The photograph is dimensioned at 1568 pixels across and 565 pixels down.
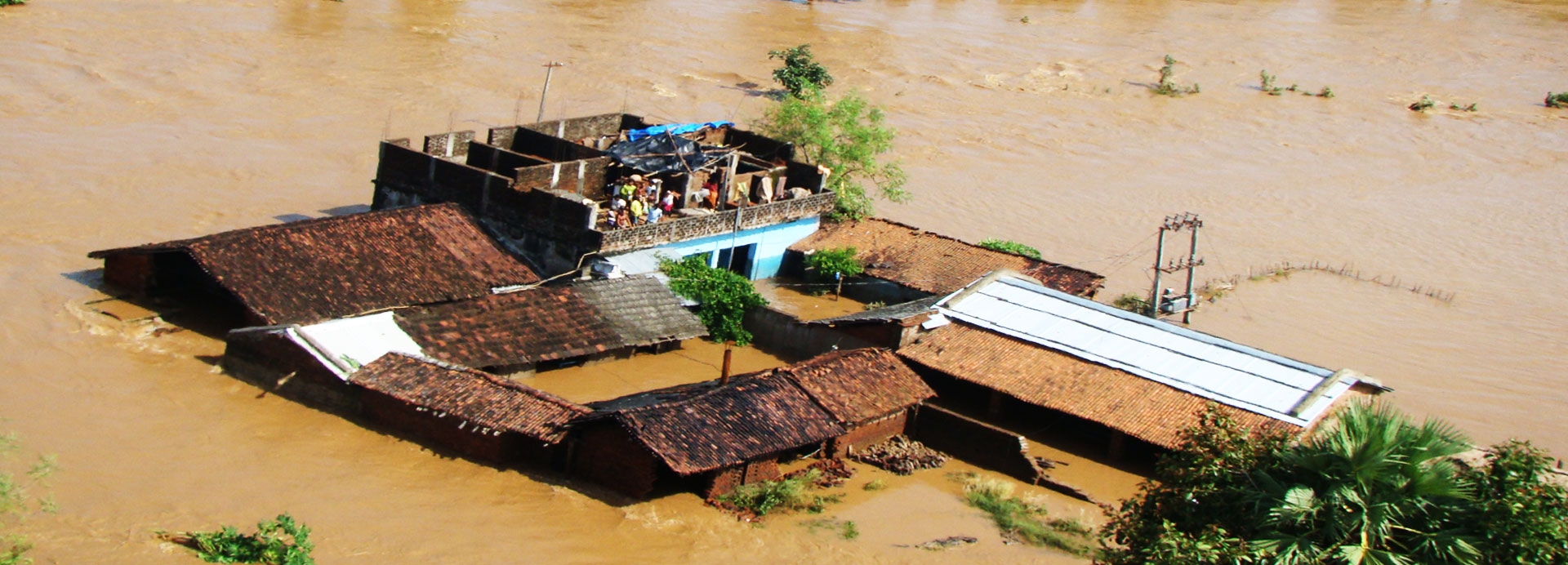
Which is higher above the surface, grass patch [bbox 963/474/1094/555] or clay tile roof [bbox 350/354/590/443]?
clay tile roof [bbox 350/354/590/443]

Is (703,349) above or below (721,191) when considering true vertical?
below

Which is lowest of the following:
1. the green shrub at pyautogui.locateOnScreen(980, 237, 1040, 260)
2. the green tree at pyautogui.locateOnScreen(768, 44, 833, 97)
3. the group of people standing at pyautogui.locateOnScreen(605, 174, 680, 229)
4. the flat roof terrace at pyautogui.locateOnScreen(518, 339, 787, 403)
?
the flat roof terrace at pyautogui.locateOnScreen(518, 339, 787, 403)

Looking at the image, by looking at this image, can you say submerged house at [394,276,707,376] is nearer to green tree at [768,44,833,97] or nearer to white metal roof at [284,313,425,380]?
white metal roof at [284,313,425,380]

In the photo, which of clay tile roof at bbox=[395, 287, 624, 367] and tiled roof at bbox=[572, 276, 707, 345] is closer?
clay tile roof at bbox=[395, 287, 624, 367]

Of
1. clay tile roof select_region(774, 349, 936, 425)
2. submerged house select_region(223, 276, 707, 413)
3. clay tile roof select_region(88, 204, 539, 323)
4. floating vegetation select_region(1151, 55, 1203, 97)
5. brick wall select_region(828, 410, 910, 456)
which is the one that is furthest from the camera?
floating vegetation select_region(1151, 55, 1203, 97)

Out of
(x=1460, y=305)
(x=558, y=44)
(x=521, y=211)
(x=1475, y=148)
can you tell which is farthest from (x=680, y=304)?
(x=1475, y=148)

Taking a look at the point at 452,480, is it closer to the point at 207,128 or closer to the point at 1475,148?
the point at 207,128

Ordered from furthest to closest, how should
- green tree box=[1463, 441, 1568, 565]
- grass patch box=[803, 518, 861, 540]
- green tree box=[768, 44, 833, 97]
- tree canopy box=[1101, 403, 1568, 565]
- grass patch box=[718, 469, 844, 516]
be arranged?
green tree box=[768, 44, 833, 97] < grass patch box=[718, 469, 844, 516] < grass patch box=[803, 518, 861, 540] < tree canopy box=[1101, 403, 1568, 565] < green tree box=[1463, 441, 1568, 565]

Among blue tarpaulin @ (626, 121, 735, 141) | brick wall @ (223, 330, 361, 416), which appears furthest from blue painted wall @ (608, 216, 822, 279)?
brick wall @ (223, 330, 361, 416)
